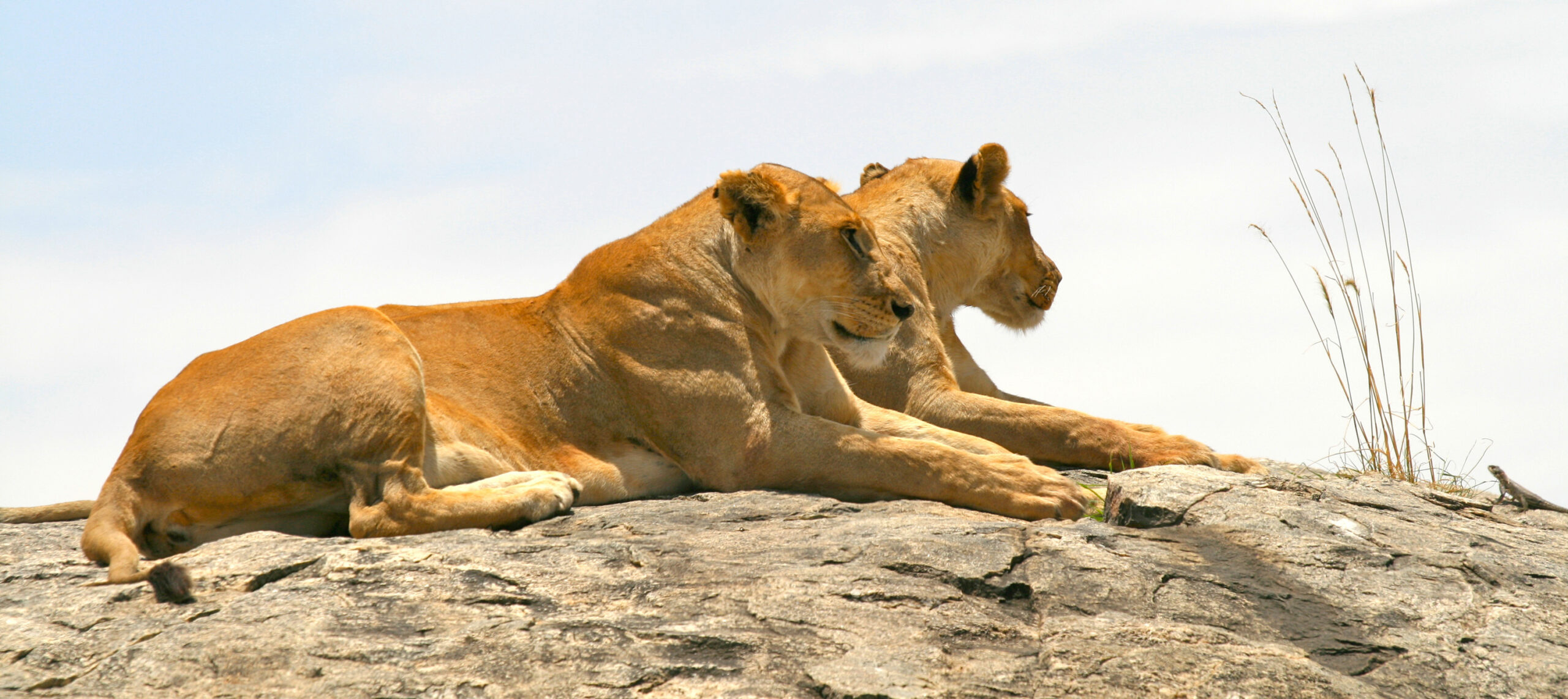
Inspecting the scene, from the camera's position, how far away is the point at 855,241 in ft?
18.9

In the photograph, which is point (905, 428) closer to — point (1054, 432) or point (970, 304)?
point (1054, 432)

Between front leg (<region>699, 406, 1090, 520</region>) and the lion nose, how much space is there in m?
0.57

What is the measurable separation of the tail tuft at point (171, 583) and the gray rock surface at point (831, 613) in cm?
6

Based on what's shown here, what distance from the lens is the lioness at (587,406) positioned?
4.68 metres

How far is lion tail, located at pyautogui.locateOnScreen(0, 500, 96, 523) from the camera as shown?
5.46 meters

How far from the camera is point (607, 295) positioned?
5715mm

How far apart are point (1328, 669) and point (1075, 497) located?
1.74 metres

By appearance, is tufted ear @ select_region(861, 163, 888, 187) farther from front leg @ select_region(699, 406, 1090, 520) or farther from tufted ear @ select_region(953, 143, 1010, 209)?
front leg @ select_region(699, 406, 1090, 520)

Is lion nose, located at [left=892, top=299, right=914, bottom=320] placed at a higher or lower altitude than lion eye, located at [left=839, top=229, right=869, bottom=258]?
lower

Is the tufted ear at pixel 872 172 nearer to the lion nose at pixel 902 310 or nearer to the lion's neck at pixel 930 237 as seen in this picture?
the lion's neck at pixel 930 237

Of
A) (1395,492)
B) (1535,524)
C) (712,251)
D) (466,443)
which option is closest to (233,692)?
(466,443)

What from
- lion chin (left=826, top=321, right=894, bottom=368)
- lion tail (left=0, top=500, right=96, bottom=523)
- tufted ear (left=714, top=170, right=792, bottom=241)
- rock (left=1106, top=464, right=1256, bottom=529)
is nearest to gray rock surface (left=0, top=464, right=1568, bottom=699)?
rock (left=1106, top=464, right=1256, bottom=529)

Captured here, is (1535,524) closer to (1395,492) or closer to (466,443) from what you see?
(1395,492)

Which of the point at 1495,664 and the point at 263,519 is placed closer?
the point at 1495,664
